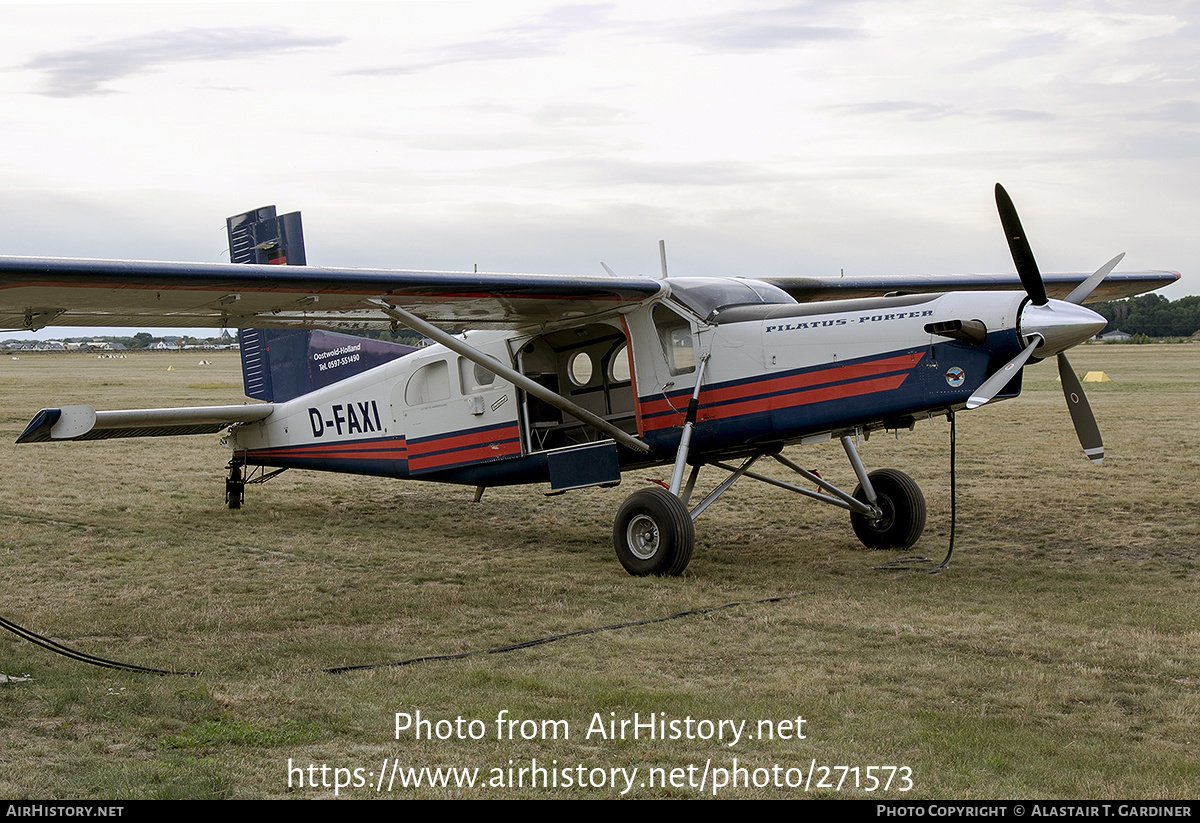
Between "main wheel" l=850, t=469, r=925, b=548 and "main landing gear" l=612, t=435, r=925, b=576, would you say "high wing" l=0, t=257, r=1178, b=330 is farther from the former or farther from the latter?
"main wheel" l=850, t=469, r=925, b=548

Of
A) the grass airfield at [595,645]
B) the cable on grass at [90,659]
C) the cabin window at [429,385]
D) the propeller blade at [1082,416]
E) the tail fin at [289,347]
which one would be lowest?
the grass airfield at [595,645]

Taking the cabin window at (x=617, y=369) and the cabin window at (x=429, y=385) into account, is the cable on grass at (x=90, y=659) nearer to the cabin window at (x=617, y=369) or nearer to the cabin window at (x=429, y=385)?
the cabin window at (x=429, y=385)

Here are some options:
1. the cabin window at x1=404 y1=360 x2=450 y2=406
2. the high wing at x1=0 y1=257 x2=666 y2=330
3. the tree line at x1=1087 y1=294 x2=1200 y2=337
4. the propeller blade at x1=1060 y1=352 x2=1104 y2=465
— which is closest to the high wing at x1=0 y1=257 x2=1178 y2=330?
the high wing at x1=0 y1=257 x2=666 y2=330

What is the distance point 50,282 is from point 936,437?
54.1 ft

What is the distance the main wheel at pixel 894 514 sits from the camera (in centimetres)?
1015

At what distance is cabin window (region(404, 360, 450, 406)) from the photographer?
11.5 m

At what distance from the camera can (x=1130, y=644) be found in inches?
258

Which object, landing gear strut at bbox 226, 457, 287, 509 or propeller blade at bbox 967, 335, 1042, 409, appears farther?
landing gear strut at bbox 226, 457, 287, 509

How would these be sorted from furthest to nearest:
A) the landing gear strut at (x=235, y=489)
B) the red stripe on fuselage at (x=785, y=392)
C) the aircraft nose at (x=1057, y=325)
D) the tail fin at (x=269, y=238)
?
the landing gear strut at (x=235, y=489)
the tail fin at (x=269, y=238)
the red stripe on fuselage at (x=785, y=392)
the aircraft nose at (x=1057, y=325)

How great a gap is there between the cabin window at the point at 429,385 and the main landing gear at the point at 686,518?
303 centimetres

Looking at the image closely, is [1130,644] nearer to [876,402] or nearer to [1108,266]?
[876,402]

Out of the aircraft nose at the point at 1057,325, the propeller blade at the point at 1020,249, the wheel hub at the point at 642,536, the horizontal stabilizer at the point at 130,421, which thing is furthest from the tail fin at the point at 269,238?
the aircraft nose at the point at 1057,325

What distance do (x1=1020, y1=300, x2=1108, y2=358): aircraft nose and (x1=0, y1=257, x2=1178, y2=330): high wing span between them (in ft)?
10.5

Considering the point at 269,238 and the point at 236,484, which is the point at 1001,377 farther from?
the point at 236,484
